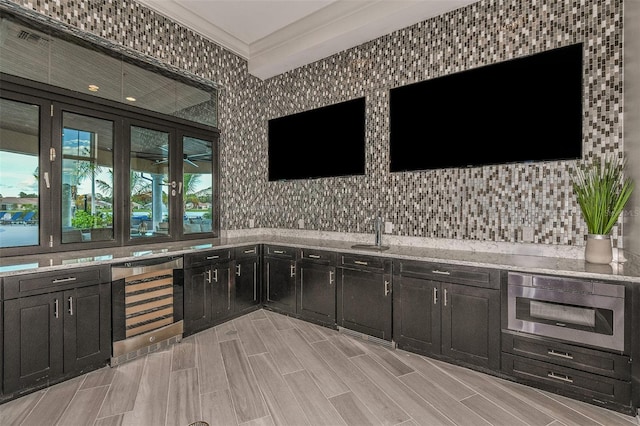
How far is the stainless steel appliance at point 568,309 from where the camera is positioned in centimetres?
203

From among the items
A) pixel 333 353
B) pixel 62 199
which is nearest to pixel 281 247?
pixel 333 353

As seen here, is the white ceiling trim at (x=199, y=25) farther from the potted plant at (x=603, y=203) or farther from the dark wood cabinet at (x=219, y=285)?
the potted plant at (x=603, y=203)

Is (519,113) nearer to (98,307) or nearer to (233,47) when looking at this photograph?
(233,47)

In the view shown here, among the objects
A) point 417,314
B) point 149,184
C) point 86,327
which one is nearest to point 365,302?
point 417,314

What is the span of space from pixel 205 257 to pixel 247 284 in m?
0.72

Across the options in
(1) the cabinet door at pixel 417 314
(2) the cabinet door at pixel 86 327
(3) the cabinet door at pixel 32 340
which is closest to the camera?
(3) the cabinet door at pixel 32 340

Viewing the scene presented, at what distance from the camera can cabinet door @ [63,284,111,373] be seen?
237cm

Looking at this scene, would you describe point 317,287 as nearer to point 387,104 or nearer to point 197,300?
point 197,300

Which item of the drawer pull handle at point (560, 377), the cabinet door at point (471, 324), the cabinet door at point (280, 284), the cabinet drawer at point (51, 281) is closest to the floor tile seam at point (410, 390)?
the cabinet door at point (471, 324)

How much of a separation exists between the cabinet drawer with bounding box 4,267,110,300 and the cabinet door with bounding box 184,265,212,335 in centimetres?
78

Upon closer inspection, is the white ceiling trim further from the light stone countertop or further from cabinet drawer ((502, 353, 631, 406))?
cabinet drawer ((502, 353, 631, 406))

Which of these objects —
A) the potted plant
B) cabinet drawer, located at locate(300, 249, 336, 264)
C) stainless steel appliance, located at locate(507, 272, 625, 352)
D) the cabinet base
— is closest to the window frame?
cabinet drawer, located at locate(300, 249, 336, 264)

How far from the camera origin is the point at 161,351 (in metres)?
2.89

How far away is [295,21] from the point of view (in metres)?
3.80
